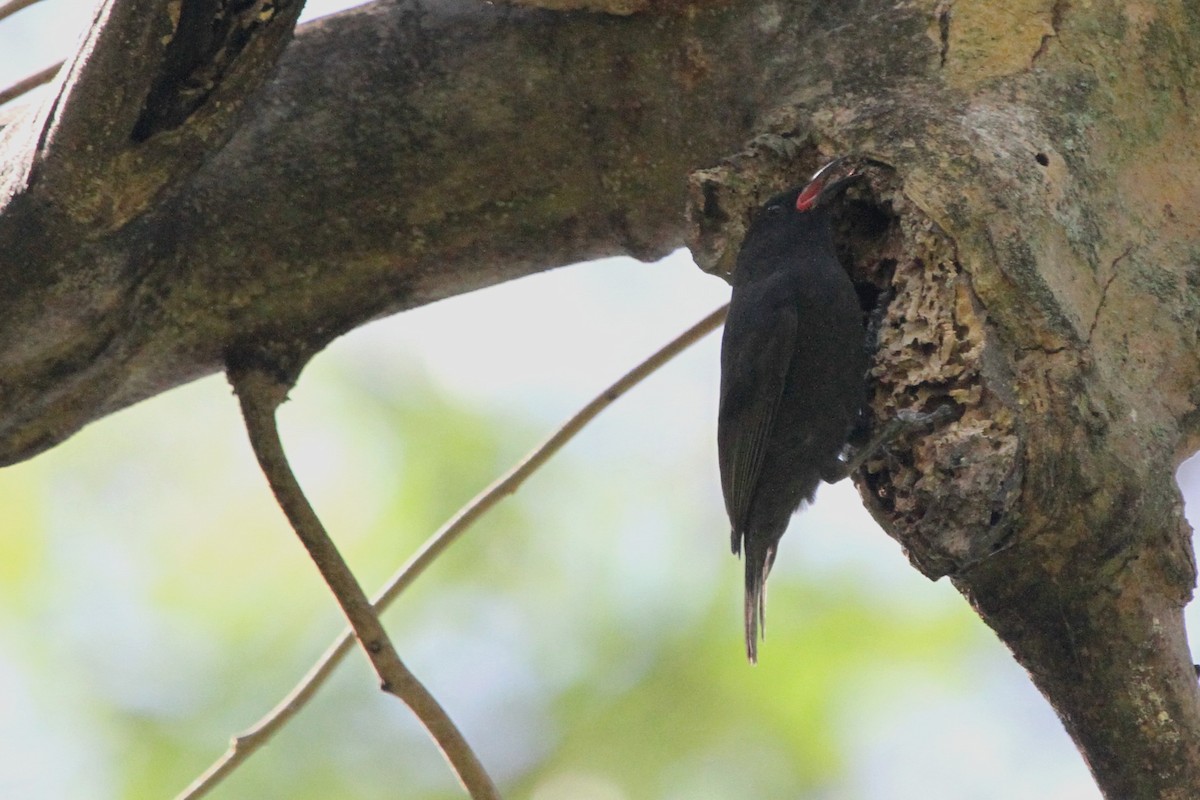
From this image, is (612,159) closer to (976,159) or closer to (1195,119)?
(976,159)

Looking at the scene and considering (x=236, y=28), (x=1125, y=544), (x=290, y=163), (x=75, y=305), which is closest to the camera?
(x=236, y=28)

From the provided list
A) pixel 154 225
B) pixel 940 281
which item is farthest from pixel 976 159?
pixel 154 225

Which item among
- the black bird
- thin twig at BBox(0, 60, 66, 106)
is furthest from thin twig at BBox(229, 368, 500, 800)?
the black bird

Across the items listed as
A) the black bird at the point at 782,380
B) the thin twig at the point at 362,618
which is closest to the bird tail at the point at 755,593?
the black bird at the point at 782,380

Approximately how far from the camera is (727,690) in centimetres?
604

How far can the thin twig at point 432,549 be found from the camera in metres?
3.16

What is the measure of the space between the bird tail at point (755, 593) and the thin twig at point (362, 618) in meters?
1.47

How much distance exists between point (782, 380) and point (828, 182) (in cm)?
101

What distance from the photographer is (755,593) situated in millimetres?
4363

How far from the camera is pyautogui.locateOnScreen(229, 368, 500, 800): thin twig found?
2.91m

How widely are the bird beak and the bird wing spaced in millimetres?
674

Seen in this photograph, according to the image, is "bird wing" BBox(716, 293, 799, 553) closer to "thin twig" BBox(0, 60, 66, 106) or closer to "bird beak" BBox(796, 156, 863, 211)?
"bird beak" BBox(796, 156, 863, 211)

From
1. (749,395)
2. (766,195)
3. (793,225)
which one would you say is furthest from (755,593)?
(766,195)

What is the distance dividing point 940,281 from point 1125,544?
71 centimetres
